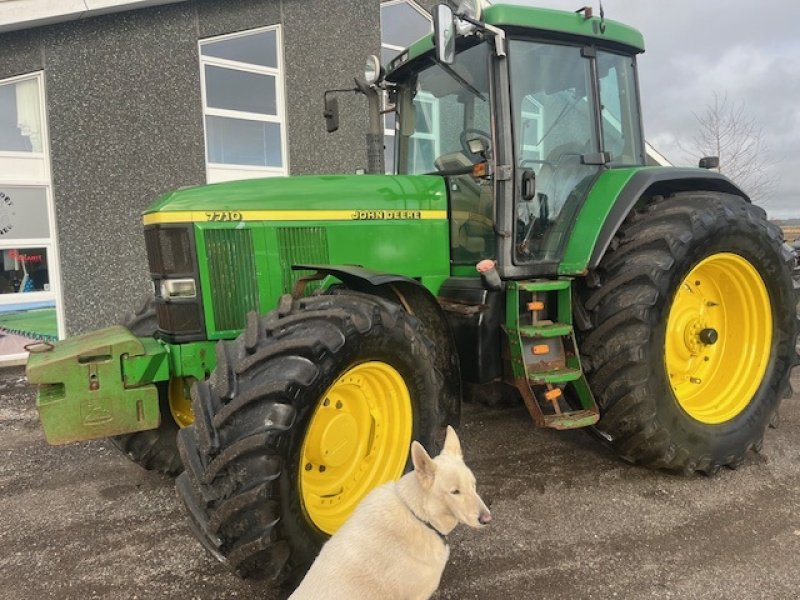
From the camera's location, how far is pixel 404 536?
1.98m

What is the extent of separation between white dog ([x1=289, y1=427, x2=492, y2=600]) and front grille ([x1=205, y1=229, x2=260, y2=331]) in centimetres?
133

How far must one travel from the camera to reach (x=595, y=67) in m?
3.74

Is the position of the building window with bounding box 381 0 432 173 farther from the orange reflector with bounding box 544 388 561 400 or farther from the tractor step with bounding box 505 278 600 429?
the orange reflector with bounding box 544 388 561 400

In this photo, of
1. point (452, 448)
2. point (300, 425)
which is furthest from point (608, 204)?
point (300, 425)

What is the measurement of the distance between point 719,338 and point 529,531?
199 cm

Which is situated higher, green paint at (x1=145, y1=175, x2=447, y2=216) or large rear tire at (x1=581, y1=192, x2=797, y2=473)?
green paint at (x1=145, y1=175, x2=447, y2=216)

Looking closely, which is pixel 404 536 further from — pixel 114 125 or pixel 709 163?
pixel 114 125

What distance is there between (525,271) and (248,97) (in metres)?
5.96

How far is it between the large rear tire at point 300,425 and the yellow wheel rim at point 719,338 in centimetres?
183

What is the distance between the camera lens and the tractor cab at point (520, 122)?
3355 millimetres

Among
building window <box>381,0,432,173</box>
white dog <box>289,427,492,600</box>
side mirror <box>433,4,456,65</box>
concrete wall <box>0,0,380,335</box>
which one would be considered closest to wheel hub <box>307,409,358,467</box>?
white dog <box>289,427,492,600</box>

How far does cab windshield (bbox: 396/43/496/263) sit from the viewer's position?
11.3 feet

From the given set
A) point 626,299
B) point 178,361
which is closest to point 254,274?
point 178,361

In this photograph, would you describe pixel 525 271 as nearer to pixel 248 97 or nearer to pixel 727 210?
pixel 727 210
